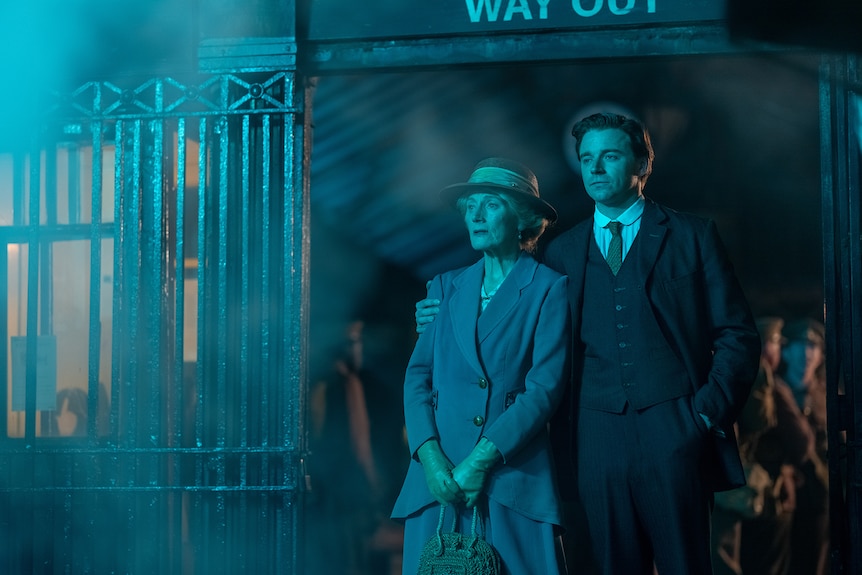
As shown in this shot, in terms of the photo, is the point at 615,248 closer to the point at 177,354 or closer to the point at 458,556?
the point at 458,556

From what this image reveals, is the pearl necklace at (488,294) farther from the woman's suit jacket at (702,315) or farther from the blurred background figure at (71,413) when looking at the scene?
the blurred background figure at (71,413)

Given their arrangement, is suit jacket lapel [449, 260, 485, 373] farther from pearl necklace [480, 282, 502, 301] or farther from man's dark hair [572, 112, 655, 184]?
man's dark hair [572, 112, 655, 184]

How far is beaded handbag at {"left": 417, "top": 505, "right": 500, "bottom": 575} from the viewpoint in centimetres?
416

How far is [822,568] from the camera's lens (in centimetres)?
813

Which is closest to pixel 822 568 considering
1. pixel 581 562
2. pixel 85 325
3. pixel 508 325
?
pixel 581 562

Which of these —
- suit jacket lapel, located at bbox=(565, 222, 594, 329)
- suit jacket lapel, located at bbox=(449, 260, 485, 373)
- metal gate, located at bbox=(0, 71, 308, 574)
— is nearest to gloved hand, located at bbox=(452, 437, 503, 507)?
suit jacket lapel, located at bbox=(449, 260, 485, 373)

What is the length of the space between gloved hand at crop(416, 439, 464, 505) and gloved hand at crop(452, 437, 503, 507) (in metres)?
0.03

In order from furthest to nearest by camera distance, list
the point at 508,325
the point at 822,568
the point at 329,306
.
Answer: the point at 329,306
the point at 822,568
the point at 508,325

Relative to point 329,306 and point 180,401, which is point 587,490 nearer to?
point 180,401

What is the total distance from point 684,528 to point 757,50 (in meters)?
2.71

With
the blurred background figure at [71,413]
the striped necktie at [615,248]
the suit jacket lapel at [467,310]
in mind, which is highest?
the striped necktie at [615,248]

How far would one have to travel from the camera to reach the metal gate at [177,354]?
18.9 feet

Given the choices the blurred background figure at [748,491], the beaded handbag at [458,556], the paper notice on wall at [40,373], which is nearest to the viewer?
the beaded handbag at [458,556]

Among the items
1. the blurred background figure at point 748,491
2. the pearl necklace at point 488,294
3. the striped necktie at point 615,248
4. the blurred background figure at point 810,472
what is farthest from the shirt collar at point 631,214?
the blurred background figure at point 810,472
